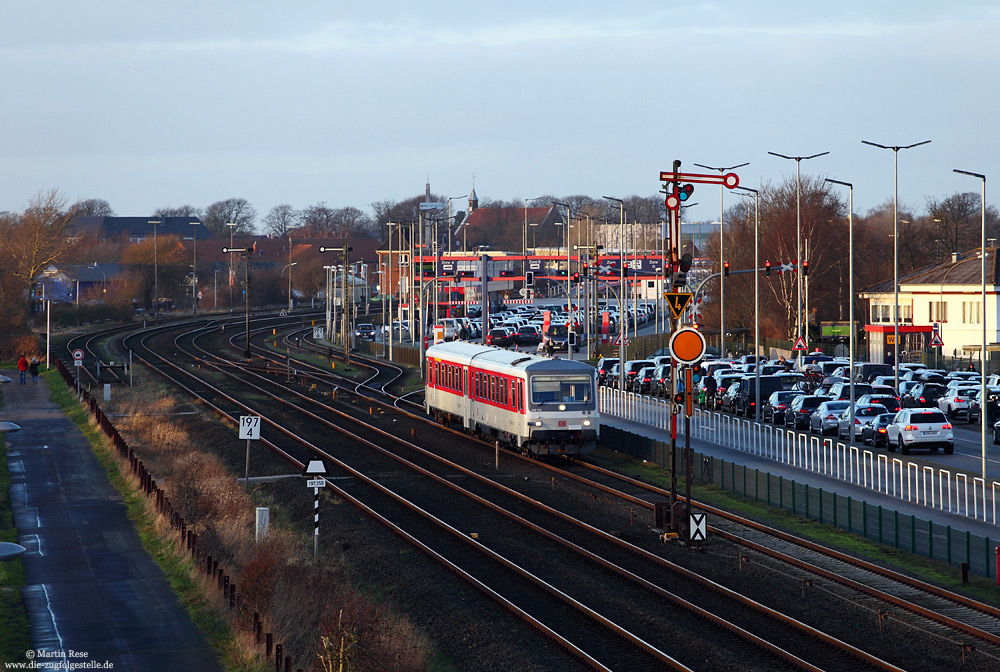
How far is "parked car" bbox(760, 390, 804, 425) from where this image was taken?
47219 mm

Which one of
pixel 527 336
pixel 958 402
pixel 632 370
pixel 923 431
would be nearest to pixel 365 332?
pixel 527 336

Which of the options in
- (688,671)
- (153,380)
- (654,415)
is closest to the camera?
(688,671)

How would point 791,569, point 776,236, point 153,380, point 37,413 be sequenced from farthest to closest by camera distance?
point 776,236
point 153,380
point 37,413
point 791,569

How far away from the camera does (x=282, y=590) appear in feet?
64.0

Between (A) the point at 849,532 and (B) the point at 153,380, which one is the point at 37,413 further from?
(A) the point at 849,532

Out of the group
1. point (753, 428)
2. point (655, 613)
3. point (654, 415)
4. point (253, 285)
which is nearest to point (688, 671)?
point (655, 613)

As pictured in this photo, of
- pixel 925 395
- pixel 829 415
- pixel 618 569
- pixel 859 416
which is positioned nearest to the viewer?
pixel 618 569

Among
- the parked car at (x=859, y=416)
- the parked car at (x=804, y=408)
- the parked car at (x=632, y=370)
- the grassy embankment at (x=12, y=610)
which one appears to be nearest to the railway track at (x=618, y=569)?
the grassy embankment at (x=12, y=610)

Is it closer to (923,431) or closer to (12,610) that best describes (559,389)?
(923,431)

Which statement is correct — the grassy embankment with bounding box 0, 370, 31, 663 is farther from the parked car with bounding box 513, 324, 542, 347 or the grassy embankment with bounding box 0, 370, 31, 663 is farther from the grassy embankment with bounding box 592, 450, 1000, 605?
the parked car with bounding box 513, 324, 542, 347

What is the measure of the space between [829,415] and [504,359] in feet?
41.6

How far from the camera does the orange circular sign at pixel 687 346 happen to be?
24.7m

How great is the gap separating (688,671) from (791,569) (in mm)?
7278

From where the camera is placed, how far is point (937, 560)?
23938mm
